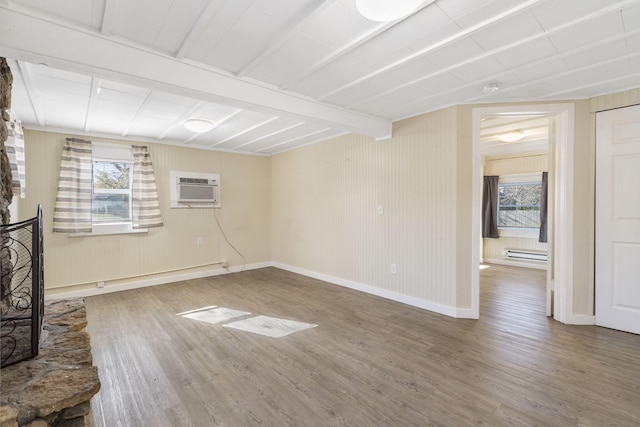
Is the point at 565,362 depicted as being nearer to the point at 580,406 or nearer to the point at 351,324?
the point at 580,406

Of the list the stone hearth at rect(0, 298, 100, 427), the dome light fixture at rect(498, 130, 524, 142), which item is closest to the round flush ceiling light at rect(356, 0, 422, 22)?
the stone hearth at rect(0, 298, 100, 427)

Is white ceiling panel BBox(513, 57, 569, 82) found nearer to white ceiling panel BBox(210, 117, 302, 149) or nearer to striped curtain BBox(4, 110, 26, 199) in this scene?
white ceiling panel BBox(210, 117, 302, 149)

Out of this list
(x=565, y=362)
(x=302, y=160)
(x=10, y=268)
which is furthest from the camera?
(x=302, y=160)

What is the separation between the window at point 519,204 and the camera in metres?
6.03

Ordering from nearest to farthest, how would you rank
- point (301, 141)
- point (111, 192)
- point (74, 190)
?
point (74, 190), point (111, 192), point (301, 141)

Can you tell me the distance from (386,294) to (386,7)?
3.38 m

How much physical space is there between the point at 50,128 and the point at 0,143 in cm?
300

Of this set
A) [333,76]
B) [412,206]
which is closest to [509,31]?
[333,76]

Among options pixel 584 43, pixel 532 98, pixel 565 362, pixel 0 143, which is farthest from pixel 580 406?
pixel 0 143

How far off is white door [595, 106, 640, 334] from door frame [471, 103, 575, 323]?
233 mm

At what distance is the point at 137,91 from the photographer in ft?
9.33

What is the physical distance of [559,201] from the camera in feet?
10.5

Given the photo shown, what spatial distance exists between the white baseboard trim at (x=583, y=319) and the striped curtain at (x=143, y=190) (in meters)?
5.70

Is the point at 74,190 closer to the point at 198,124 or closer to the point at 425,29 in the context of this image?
the point at 198,124
